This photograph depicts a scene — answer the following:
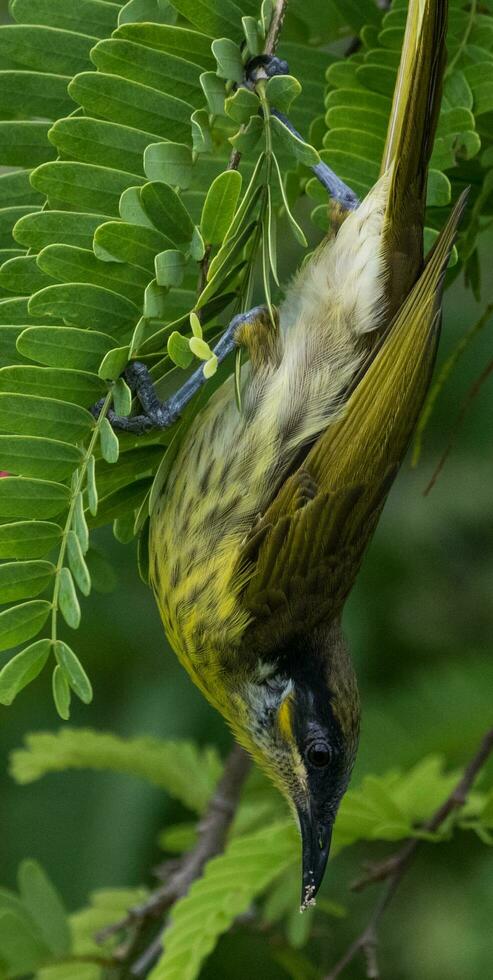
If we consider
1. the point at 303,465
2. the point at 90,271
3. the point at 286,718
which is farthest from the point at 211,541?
the point at 90,271

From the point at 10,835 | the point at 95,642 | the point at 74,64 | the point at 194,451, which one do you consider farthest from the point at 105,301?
the point at 10,835

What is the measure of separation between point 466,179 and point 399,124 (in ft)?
0.80

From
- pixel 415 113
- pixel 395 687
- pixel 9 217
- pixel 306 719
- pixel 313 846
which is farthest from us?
pixel 395 687

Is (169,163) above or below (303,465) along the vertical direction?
above

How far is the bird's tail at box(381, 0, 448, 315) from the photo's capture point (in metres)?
2.03

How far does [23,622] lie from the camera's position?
1.86 meters

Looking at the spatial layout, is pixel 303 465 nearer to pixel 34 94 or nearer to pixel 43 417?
pixel 43 417

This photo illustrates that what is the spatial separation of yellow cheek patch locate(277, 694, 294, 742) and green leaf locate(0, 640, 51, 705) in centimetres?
107

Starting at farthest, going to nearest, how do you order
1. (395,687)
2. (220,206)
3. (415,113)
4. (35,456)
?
(395,687) < (415,113) < (35,456) < (220,206)

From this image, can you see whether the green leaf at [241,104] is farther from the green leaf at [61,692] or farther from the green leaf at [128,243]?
the green leaf at [61,692]

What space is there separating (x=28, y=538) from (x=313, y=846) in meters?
1.21

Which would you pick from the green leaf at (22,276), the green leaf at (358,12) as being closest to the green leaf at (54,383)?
the green leaf at (22,276)

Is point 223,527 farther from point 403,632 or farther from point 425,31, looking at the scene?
point 403,632

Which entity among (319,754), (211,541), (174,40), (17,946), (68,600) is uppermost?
(174,40)
